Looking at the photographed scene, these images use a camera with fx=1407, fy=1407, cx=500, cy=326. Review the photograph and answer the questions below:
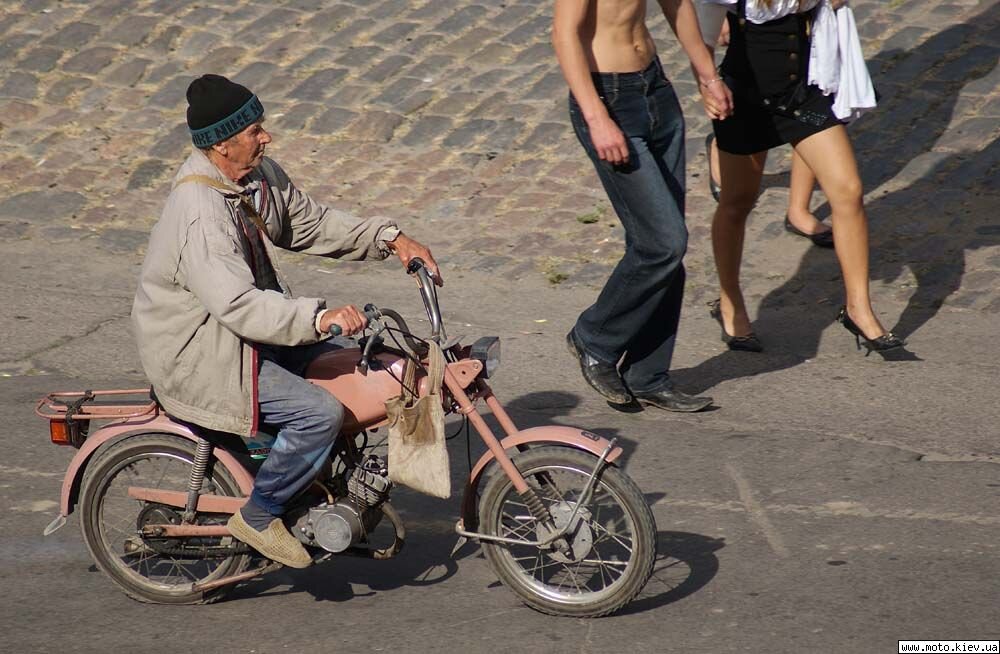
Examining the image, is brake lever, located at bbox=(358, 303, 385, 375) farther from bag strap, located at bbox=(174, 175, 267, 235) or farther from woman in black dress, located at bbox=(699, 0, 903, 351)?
woman in black dress, located at bbox=(699, 0, 903, 351)

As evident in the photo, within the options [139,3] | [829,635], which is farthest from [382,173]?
[829,635]

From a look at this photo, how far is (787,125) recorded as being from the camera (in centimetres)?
650

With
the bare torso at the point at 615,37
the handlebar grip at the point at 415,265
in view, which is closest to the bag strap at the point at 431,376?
the handlebar grip at the point at 415,265

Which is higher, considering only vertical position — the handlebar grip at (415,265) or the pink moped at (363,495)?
the handlebar grip at (415,265)

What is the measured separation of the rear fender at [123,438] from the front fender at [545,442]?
729 millimetres

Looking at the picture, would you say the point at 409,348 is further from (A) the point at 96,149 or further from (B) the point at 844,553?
(A) the point at 96,149

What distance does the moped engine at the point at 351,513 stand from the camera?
4.52 meters

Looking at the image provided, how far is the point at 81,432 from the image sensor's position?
469cm

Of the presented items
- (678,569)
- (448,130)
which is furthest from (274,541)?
(448,130)

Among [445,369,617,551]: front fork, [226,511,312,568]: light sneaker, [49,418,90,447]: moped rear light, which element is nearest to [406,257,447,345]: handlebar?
[445,369,617,551]: front fork

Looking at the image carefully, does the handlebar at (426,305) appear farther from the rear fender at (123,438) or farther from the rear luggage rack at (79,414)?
the rear luggage rack at (79,414)

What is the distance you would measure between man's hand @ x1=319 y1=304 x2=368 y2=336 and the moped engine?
0.66 meters

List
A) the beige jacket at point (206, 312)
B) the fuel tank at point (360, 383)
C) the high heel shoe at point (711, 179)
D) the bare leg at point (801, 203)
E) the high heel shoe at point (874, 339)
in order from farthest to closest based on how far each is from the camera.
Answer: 1. the high heel shoe at point (711, 179)
2. the bare leg at point (801, 203)
3. the high heel shoe at point (874, 339)
4. the fuel tank at point (360, 383)
5. the beige jacket at point (206, 312)

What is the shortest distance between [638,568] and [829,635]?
2.01 feet
